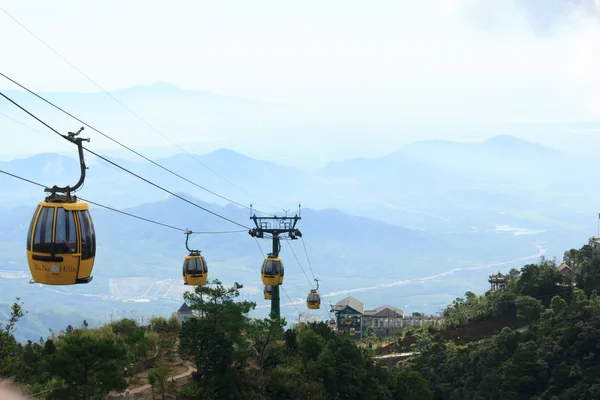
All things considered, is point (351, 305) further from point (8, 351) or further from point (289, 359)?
point (8, 351)

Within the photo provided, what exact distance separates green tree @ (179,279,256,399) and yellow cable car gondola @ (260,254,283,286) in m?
10.8

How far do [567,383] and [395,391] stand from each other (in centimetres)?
1578

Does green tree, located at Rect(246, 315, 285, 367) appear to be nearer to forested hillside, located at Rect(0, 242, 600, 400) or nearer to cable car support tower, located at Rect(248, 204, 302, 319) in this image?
forested hillside, located at Rect(0, 242, 600, 400)

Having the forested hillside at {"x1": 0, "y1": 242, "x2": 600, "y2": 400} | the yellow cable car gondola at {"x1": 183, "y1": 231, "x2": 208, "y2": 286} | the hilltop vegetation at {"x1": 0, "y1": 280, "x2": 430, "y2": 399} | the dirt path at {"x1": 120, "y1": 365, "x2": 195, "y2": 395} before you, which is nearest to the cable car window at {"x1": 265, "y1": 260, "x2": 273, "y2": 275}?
the forested hillside at {"x1": 0, "y1": 242, "x2": 600, "y2": 400}

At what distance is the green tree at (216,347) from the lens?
21.4 metres

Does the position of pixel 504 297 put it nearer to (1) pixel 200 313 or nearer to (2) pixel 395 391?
(2) pixel 395 391

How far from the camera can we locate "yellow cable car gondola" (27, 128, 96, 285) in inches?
479

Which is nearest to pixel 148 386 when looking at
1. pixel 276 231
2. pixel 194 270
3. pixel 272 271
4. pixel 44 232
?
pixel 194 270

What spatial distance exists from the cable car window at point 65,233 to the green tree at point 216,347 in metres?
9.88

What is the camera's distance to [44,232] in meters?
12.2


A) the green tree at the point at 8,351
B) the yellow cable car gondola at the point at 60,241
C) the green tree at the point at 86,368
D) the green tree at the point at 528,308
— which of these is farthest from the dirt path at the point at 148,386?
the green tree at the point at 528,308

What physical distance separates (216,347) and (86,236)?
975cm

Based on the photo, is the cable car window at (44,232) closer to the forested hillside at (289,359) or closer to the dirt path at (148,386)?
the forested hillside at (289,359)

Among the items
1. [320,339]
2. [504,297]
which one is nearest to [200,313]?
[320,339]
